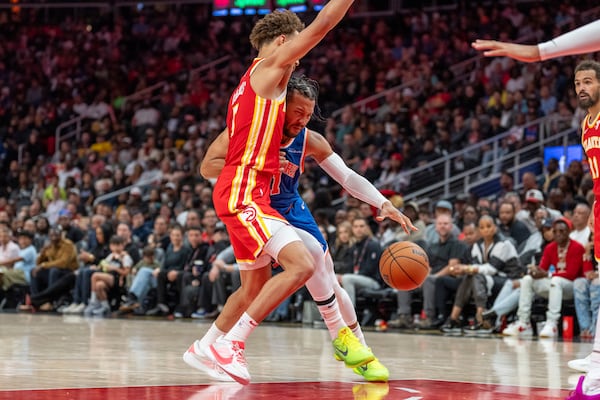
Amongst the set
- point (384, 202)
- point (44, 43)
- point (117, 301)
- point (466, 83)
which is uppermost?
point (44, 43)

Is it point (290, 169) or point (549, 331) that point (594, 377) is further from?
point (549, 331)

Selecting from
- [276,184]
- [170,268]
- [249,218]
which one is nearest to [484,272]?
[170,268]

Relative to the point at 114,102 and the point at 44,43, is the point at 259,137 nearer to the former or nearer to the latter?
the point at 114,102

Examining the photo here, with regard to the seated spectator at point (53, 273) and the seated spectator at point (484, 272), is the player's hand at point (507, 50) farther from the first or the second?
the seated spectator at point (53, 273)

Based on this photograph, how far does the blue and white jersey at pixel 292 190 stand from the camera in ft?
19.2

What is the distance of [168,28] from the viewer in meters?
24.0

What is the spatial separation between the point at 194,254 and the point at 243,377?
325 inches

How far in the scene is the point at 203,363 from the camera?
582cm

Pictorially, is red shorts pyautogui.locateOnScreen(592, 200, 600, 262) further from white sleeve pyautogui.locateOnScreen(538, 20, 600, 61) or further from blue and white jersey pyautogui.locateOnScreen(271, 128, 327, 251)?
blue and white jersey pyautogui.locateOnScreen(271, 128, 327, 251)

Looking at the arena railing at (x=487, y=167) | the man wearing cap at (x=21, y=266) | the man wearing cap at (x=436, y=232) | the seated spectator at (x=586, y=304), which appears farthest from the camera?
the man wearing cap at (x=21, y=266)

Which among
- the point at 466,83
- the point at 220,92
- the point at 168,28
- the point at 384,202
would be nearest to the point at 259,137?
the point at 384,202

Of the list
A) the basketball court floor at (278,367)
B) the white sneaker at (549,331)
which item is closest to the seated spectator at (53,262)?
the basketball court floor at (278,367)

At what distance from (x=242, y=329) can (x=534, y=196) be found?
764 cm

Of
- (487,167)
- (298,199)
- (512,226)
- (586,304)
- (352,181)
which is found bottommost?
(586,304)
